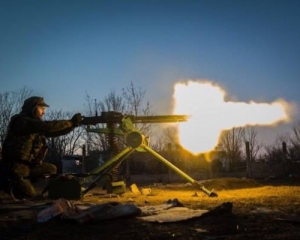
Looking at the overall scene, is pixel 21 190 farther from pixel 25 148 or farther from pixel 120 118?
pixel 120 118

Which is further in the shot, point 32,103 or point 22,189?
point 32,103

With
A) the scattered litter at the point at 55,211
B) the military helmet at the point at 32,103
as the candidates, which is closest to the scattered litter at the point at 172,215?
the scattered litter at the point at 55,211

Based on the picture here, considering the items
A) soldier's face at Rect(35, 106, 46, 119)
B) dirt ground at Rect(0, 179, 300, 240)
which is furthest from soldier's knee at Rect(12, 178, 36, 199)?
dirt ground at Rect(0, 179, 300, 240)

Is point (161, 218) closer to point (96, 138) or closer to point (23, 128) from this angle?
point (23, 128)

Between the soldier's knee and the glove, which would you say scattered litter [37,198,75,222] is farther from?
the glove

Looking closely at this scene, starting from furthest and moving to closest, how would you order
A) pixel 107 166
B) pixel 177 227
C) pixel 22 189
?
pixel 107 166, pixel 22 189, pixel 177 227

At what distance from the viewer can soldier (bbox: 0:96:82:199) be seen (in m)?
8.71

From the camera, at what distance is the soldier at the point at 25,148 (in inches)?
343

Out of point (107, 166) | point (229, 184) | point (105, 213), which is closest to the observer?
point (105, 213)

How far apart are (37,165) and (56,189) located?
2.85 feet

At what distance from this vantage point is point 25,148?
8.93 metres

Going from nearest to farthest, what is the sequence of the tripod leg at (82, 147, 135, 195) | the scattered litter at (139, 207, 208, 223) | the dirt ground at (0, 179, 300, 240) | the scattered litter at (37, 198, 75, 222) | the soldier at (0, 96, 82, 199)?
1. the dirt ground at (0, 179, 300, 240)
2. the scattered litter at (139, 207, 208, 223)
3. the scattered litter at (37, 198, 75, 222)
4. the soldier at (0, 96, 82, 199)
5. the tripod leg at (82, 147, 135, 195)

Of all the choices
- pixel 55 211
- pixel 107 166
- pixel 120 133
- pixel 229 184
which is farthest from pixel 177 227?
pixel 229 184

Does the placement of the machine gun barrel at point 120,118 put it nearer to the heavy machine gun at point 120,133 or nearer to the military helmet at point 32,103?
the heavy machine gun at point 120,133
